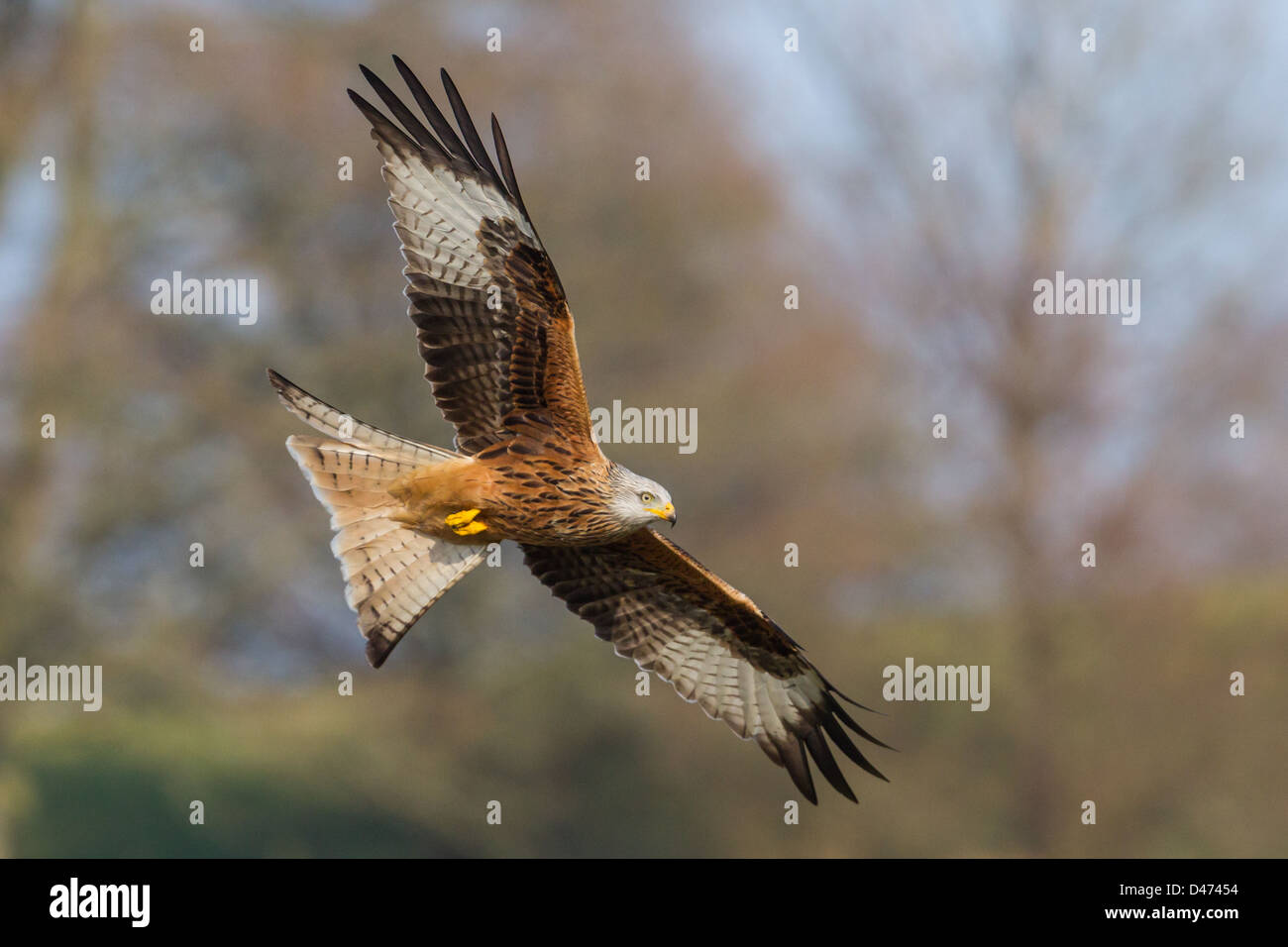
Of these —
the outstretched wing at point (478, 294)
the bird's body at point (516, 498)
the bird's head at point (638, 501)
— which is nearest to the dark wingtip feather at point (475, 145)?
the outstretched wing at point (478, 294)

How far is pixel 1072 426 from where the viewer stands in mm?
18016

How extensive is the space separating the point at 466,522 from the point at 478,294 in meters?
0.83

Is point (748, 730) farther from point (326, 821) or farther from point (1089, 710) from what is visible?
point (326, 821)

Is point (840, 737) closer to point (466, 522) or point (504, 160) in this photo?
point (466, 522)

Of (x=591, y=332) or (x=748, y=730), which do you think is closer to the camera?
(x=748, y=730)

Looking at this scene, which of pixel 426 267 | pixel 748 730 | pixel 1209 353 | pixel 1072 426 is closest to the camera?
pixel 426 267

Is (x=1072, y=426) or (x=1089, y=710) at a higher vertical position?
(x=1072, y=426)

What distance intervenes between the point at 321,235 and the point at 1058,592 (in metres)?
9.14

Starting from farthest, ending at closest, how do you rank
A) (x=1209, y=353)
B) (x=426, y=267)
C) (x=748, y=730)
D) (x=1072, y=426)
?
(x=1072, y=426), (x=1209, y=353), (x=748, y=730), (x=426, y=267)

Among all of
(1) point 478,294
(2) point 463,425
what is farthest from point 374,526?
(1) point 478,294

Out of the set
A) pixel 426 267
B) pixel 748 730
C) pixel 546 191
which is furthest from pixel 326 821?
pixel 426 267

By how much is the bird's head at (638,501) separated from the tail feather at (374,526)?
623 mm

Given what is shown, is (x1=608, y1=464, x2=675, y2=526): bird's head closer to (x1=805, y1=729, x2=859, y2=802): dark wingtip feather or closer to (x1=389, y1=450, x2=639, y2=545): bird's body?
Answer: (x1=389, y1=450, x2=639, y2=545): bird's body

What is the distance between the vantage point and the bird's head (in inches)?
237
